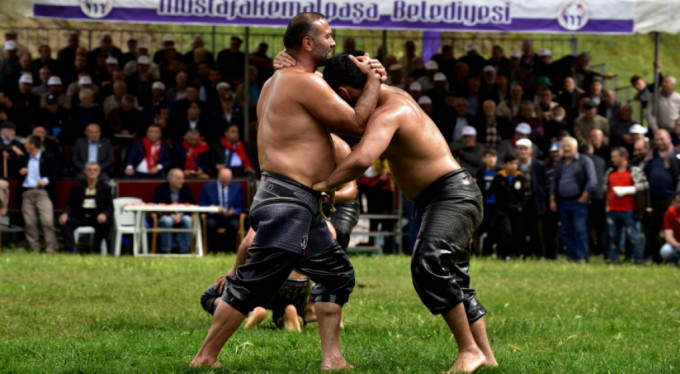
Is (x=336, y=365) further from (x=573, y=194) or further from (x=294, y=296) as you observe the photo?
(x=573, y=194)

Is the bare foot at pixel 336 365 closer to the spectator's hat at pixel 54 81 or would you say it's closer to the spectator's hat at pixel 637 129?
the spectator's hat at pixel 637 129

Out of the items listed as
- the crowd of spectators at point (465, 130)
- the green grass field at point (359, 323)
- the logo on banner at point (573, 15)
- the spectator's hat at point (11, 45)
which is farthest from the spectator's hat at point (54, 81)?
the logo on banner at point (573, 15)

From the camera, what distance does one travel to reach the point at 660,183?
14742mm

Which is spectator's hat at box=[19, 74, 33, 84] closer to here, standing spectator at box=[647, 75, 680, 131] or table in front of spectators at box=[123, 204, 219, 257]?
table in front of spectators at box=[123, 204, 219, 257]

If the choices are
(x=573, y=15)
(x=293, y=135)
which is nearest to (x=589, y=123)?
(x=573, y=15)

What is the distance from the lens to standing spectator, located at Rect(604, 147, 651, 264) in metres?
14.5

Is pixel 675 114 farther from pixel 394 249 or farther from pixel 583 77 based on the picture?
pixel 394 249

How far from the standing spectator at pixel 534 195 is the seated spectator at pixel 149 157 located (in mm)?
5656

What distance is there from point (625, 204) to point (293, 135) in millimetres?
10275

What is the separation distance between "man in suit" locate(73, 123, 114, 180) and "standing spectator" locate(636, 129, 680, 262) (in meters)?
8.42

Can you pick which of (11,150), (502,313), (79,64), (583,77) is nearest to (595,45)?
(583,77)

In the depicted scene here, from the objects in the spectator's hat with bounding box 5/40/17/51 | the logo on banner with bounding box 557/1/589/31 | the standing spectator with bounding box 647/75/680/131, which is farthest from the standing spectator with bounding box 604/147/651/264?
the spectator's hat with bounding box 5/40/17/51

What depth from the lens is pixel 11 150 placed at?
50.2 feet

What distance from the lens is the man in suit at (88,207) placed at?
1480cm
